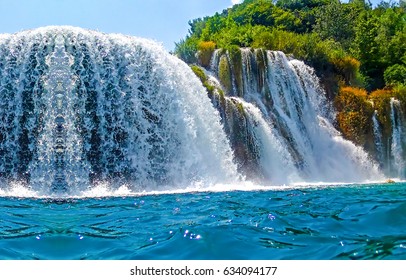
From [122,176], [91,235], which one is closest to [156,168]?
[122,176]

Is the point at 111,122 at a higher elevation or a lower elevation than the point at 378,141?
higher

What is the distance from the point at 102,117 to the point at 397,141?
39.8 feet

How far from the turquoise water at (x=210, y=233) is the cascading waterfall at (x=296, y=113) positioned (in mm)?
11719

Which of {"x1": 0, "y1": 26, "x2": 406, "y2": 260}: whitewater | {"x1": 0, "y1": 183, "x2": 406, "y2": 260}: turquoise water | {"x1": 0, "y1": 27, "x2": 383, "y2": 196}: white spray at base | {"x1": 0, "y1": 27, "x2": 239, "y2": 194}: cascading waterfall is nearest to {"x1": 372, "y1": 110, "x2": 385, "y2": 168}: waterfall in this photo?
{"x1": 0, "y1": 26, "x2": 406, "y2": 260}: whitewater

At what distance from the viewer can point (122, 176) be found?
14289 millimetres

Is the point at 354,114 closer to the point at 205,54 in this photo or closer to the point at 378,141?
the point at 378,141

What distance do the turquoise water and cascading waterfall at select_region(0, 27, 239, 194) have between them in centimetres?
642

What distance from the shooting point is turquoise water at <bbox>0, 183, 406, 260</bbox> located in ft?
14.9

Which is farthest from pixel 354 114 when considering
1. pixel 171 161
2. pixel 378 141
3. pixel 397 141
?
pixel 171 161

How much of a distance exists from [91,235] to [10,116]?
9.85 m

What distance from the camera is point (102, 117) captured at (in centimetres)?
1470

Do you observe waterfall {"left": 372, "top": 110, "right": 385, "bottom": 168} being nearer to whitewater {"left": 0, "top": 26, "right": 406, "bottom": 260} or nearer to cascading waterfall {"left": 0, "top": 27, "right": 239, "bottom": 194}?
whitewater {"left": 0, "top": 26, "right": 406, "bottom": 260}

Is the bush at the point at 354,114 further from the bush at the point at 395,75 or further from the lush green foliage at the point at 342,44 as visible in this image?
the bush at the point at 395,75
